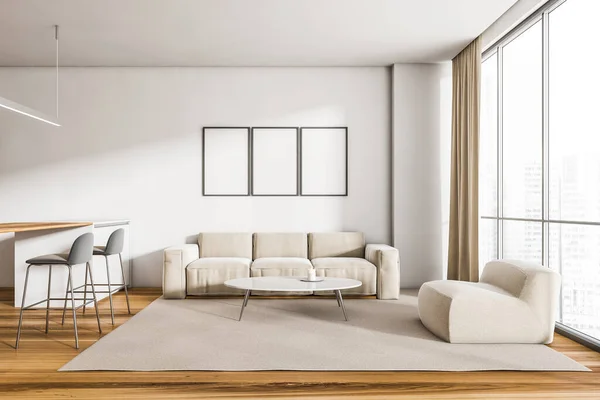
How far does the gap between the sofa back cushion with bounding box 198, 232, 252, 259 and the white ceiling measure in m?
2.17

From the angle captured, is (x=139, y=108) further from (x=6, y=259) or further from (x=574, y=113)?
(x=574, y=113)

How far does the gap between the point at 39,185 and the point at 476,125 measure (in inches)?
210

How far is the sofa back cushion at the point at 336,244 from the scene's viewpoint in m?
6.05

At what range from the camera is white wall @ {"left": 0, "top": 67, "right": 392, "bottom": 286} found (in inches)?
249

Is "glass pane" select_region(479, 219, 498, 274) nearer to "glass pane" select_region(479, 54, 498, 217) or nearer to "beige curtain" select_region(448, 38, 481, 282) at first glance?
"glass pane" select_region(479, 54, 498, 217)

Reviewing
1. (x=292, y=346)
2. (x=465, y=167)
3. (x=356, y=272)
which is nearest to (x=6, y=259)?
(x=356, y=272)

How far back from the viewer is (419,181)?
6.23 metres

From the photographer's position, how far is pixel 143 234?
20.7ft

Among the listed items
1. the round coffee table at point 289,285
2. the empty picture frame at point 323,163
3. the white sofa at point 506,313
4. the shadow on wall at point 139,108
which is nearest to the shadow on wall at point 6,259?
the shadow on wall at point 139,108

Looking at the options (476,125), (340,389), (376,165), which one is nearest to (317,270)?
(376,165)

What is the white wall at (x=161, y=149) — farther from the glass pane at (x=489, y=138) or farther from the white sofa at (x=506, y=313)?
the white sofa at (x=506, y=313)

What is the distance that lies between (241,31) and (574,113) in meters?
3.21

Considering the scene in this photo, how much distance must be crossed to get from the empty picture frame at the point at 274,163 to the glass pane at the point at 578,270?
3.15m

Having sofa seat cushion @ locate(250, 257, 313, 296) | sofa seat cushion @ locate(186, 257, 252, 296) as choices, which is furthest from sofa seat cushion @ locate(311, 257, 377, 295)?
sofa seat cushion @ locate(186, 257, 252, 296)
